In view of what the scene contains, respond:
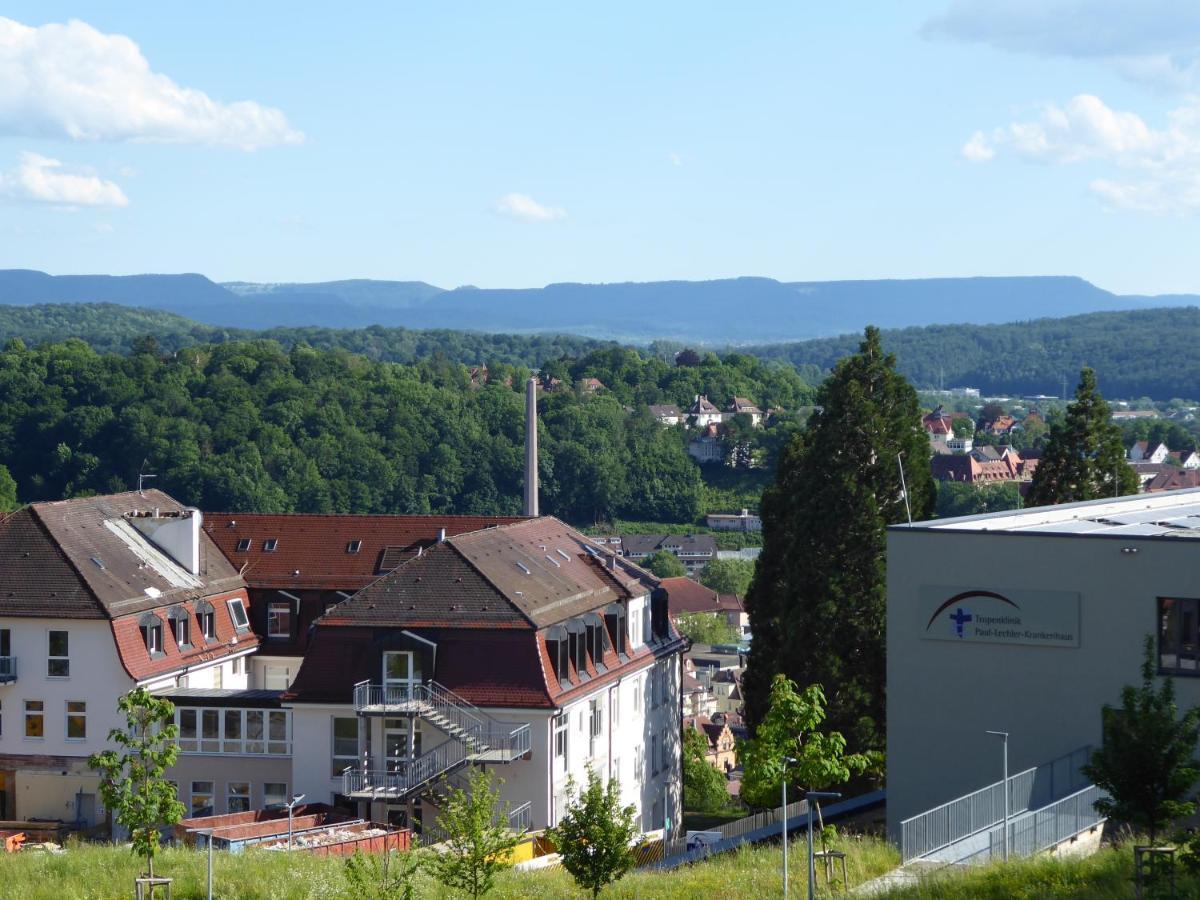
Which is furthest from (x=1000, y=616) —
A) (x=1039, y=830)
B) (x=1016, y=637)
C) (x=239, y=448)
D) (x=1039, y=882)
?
(x=239, y=448)

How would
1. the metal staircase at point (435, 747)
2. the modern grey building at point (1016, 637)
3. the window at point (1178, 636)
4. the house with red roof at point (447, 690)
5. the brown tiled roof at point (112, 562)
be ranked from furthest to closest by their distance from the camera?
the brown tiled roof at point (112, 562) < the house with red roof at point (447, 690) < the metal staircase at point (435, 747) < the modern grey building at point (1016, 637) < the window at point (1178, 636)

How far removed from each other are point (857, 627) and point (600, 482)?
158 metres

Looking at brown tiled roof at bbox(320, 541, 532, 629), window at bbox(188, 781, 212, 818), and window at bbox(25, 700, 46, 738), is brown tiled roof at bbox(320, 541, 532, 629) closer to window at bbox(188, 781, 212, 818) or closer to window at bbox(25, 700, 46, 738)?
window at bbox(188, 781, 212, 818)

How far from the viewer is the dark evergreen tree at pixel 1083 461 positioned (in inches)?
1783

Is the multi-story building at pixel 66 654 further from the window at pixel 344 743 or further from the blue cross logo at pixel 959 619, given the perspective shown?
the blue cross logo at pixel 959 619

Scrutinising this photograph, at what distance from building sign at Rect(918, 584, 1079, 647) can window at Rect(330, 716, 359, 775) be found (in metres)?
11.1

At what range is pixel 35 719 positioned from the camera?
1521 inches

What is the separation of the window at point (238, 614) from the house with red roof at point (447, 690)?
258 inches

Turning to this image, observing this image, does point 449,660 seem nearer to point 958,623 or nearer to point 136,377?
point 958,623

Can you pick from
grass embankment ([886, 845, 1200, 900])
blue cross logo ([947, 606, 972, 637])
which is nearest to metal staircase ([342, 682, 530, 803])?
blue cross logo ([947, 606, 972, 637])

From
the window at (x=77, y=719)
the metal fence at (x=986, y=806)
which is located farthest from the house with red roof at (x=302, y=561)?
the metal fence at (x=986, y=806)

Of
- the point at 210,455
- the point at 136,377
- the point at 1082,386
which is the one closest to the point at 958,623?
the point at 1082,386

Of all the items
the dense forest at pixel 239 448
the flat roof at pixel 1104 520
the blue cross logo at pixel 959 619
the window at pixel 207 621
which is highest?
the flat roof at pixel 1104 520

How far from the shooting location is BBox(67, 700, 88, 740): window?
38312mm
